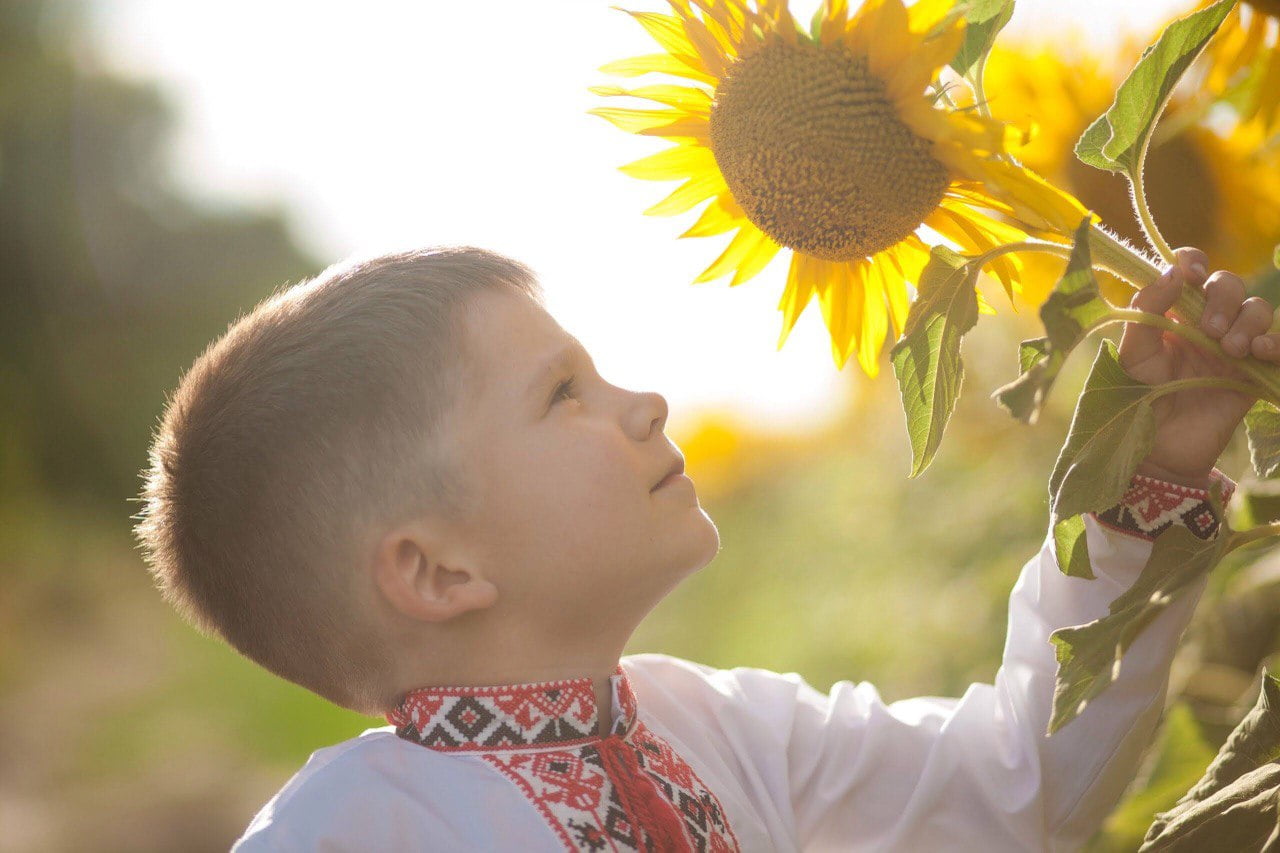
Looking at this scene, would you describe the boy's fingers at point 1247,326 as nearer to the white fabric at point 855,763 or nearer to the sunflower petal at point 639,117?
the white fabric at point 855,763

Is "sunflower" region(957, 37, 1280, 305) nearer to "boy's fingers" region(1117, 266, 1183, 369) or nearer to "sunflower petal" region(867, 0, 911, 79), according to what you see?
"boy's fingers" region(1117, 266, 1183, 369)

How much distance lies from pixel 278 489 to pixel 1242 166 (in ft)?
2.60

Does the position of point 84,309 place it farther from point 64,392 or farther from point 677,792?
point 677,792

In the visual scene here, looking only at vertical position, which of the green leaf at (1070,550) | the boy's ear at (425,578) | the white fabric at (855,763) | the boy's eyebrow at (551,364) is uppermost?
the boy's eyebrow at (551,364)

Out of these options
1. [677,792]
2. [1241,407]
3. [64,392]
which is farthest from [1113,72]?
[64,392]

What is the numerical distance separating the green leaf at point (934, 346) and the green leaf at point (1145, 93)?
0.10 meters

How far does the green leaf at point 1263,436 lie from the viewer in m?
0.62

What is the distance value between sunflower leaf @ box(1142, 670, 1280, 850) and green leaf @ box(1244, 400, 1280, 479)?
4.3 inches

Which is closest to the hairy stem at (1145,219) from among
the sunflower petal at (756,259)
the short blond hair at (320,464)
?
the sunflower petal at (756,259)

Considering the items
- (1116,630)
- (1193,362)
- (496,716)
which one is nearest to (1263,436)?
(1193,362)

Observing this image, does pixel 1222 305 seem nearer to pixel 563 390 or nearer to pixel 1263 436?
pixel 1263 436

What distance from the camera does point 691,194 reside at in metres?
0.73

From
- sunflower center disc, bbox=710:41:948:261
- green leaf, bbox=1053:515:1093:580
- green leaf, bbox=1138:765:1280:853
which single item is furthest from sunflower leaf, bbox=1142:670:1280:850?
sunflower center disc, bbox=710:41:948:261

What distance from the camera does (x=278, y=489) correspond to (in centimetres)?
79
